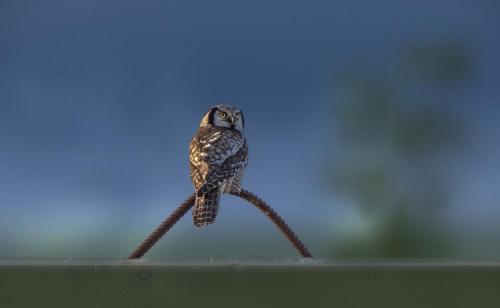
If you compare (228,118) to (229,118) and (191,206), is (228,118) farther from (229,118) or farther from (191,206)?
(191,206)

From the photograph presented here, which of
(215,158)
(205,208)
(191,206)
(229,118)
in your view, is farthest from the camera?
(229,118)

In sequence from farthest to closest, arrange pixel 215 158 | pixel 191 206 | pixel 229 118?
pixel 229 118, pixel 215 158, pixel 191 206

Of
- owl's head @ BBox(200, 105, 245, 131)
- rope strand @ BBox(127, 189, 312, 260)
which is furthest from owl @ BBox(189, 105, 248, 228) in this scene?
rope strand @ BBox(127, 189, 312, 260)

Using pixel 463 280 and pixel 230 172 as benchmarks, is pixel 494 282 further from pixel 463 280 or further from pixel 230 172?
pixel 230 172

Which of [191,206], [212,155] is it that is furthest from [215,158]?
[191,206]

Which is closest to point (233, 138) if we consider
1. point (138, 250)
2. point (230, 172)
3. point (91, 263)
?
point (230, 172)

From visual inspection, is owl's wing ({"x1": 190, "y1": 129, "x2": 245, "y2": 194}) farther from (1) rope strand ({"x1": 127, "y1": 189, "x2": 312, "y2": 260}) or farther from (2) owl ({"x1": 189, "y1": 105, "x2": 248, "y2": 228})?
(1) rope strand ({"x1": 127, "y1": 189, "x2": 312, "y2": 260})

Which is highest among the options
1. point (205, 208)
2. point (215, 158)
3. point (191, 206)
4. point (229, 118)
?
point (229, 118)
